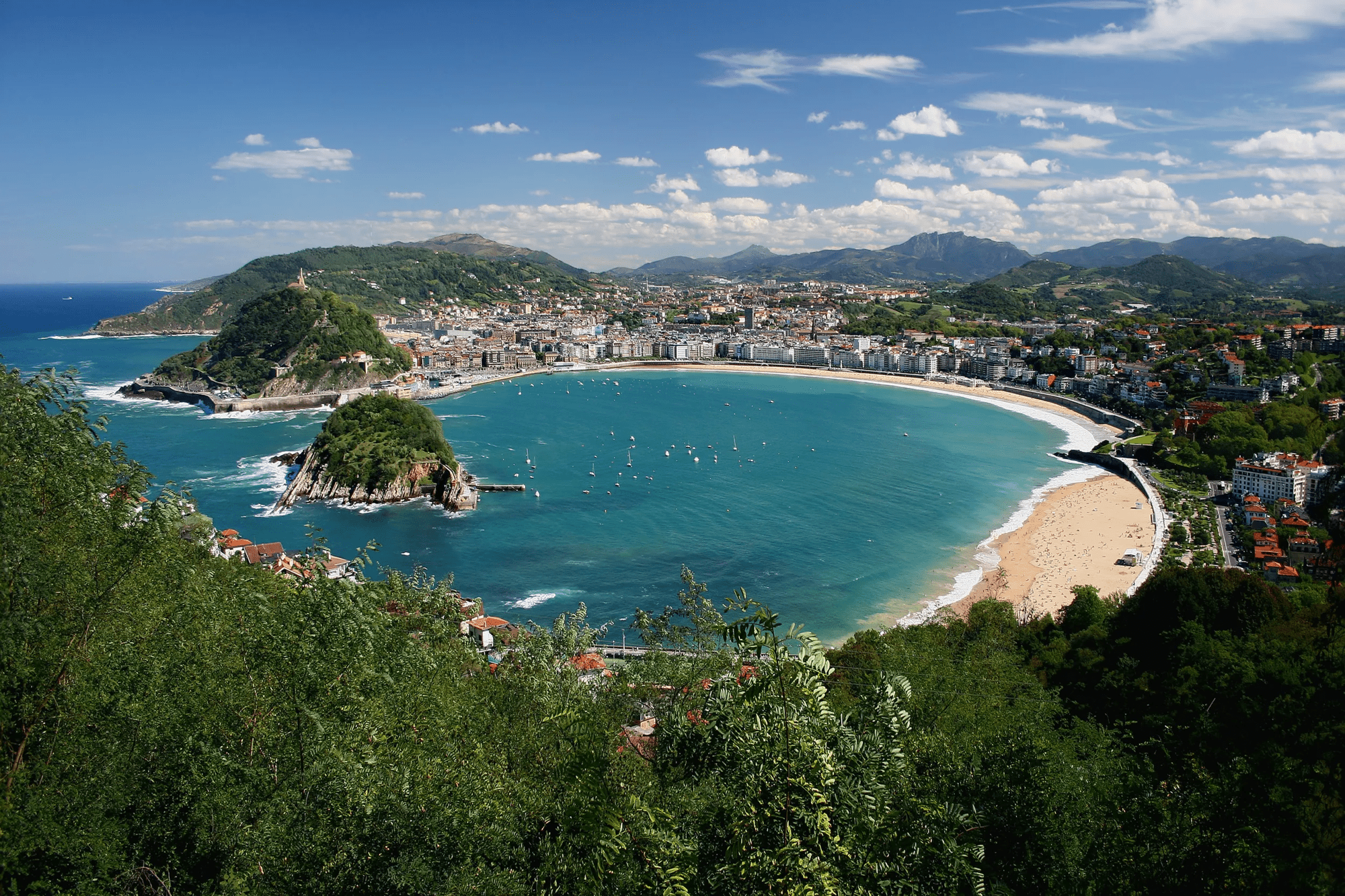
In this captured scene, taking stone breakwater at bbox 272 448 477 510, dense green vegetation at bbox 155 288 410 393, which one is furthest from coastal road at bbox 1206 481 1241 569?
dense green vegetation at bbox 155 288 410 393

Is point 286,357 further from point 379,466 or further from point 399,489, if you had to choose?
point 399,489

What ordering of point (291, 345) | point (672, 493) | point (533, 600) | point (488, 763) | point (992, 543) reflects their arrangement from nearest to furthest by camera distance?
point (488, 763) → point (533, 600) → point (992, 543) → point (672, 493) → point (291, 345)

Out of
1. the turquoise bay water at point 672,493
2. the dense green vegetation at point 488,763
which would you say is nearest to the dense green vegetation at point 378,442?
the turquoise bay water at point 672,493

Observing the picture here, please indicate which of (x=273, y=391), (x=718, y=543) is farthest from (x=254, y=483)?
(x=273, y=391)

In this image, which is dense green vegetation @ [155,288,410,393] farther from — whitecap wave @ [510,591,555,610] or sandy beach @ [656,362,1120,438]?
whitecap wave @ [510,591,555,610]

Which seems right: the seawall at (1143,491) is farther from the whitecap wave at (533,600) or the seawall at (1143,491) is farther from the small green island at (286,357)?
the small green island at (286,357)

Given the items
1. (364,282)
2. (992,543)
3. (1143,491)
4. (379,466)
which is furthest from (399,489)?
(364,282)

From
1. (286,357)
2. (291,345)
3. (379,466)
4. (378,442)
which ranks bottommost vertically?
(379,466)
